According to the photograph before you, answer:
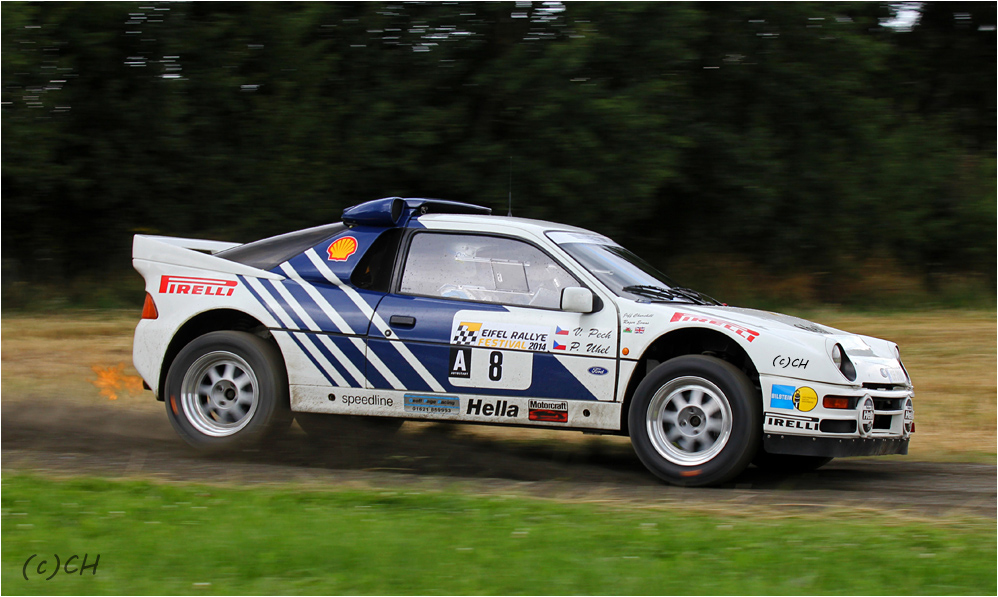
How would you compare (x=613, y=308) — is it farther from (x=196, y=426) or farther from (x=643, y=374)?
(x=196, y=426)

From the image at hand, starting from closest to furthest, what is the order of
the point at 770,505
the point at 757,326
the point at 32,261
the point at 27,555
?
the point at 27,555 < the point at 770,505 < the point at 757,326 < the point at 32,261

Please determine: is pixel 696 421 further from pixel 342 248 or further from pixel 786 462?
→ pixel 342 248

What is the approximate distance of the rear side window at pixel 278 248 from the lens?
729 centimetres

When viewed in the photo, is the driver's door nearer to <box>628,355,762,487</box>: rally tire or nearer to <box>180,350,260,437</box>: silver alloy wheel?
<box>628,355,762,487</box>: rally tire

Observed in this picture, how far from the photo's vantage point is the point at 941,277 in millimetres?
14273

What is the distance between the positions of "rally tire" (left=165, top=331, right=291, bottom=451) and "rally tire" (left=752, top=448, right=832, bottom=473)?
11.1 ft

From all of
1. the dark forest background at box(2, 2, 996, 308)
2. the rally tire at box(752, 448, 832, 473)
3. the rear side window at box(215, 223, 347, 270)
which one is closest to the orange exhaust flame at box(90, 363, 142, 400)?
the rear side window at box(215, 223, 347, 270)

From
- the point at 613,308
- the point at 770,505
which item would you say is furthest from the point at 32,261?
the point at 770,505

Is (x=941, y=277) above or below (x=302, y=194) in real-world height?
below

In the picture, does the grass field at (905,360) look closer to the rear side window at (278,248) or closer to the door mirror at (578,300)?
the door mirror at (578,300)

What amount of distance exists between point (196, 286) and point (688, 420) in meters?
3.59

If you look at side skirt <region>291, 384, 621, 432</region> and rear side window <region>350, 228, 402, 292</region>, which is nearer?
side skirt <region>291, 384, 621, 432</region>

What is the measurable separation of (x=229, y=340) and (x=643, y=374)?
2859 mm

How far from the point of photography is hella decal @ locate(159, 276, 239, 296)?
7.17 meters
